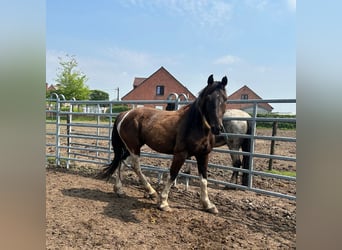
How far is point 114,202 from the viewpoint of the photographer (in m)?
3.11

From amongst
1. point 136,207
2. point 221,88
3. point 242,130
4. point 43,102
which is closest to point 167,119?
point 221,88

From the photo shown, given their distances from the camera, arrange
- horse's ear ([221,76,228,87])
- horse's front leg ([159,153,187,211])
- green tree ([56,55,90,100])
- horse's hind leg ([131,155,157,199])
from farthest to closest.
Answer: green tree ([56,55,90,100]), horse's hind leg ([131,155,157,199]), horse's front leg ([159,153,187,211]), horse's ear ([221,76,228,87])

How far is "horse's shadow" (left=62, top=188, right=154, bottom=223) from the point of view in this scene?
2.70m

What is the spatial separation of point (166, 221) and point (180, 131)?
3.01ft

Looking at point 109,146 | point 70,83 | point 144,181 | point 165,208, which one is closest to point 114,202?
point 144,181

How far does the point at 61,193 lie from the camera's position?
3424mm

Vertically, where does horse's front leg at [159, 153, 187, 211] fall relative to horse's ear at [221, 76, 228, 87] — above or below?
below

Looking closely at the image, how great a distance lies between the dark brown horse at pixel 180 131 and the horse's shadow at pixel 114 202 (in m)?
0.16

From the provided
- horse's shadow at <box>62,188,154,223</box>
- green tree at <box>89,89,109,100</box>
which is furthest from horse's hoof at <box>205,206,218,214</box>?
green tree at <box>89,89,109,100</box>

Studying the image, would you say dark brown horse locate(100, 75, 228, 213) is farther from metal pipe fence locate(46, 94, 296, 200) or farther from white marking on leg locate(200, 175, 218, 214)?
metal pipe fence locate(46, 94, 296, 200)

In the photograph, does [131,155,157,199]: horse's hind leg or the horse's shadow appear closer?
the horse's shadow

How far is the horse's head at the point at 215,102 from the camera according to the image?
7.97ft
